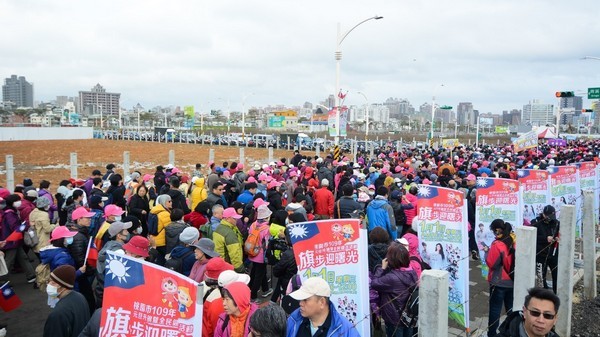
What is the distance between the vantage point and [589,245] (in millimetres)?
7176

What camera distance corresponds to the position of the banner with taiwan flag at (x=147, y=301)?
9.86 ft

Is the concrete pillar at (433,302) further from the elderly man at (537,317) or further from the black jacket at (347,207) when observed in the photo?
the black jacket at (347,207)

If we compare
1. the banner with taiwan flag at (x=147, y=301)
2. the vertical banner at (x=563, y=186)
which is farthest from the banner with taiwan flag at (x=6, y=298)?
the vertical banner at (x=563, y=186)

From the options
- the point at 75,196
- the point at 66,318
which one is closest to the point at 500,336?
the point at 66,318

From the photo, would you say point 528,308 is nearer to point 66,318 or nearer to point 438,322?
point 438,322

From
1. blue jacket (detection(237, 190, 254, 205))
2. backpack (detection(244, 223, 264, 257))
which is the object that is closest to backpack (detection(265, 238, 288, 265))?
backpack (detection(244, 223, 264, 257))

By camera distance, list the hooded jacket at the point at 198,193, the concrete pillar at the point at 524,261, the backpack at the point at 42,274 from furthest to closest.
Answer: the hooded jacket at the point at 198,193 → the backpack at the point at 42,274 → the concrete pillar at the point at 524,261

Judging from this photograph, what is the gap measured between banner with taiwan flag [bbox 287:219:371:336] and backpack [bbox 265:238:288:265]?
1.82 metres

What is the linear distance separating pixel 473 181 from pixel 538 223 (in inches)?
143

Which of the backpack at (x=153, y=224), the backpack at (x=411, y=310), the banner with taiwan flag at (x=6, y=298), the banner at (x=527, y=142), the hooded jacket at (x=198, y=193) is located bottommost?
Result: the banner with taiwan flag at (x=6, y=298)

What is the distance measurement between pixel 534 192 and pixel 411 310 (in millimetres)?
4987

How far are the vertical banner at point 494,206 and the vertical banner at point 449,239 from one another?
4.31 feet

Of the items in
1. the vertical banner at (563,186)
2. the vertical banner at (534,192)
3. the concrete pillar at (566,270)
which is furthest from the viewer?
the vertical banner at (563,186)

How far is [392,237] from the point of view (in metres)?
8.12
